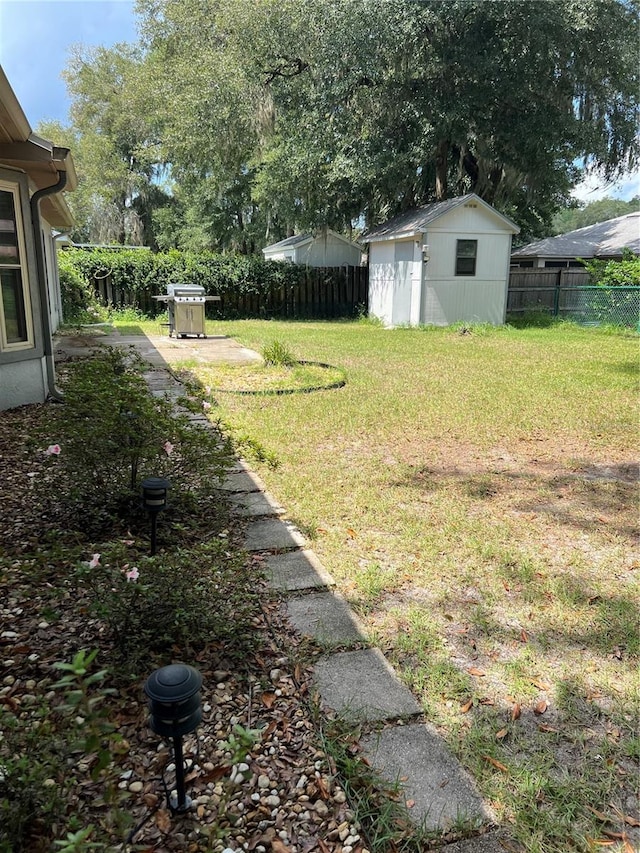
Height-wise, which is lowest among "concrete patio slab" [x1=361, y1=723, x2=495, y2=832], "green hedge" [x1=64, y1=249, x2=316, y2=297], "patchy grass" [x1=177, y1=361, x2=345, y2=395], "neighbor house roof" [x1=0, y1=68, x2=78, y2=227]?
"concrete patio slab" [x1=361, y1=723, x2=495, y2=832]

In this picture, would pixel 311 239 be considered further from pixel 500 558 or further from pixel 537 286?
pixel 500 558

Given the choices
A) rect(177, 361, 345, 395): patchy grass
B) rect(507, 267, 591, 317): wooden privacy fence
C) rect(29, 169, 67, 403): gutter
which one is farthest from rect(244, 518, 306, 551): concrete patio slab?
rect(507, 267, 591, 317): wooden privacy fence

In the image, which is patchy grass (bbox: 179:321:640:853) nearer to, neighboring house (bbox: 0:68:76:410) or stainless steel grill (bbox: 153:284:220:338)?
neighboring house (bbox: 0:68:76:410)

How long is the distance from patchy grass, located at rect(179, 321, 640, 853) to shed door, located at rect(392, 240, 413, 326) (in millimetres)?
8341

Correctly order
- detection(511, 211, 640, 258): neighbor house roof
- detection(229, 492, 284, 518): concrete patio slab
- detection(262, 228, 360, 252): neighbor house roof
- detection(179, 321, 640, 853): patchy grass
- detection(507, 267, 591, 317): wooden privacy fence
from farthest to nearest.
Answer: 1. detection(511, 211, 640, 258): neighbor house roof
2. detection(262, 228, 360, 252): neighbor house roof
3. detection(507, 267, 591, 317): wooden privacy fence
4. detection(229, 492, 284, 518): concrete patio slab
5. detection(179, 321, 640, 853): patchy grass

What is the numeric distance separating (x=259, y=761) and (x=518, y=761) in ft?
2.54

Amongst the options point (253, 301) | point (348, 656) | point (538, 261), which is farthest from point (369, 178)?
point (348, 656)

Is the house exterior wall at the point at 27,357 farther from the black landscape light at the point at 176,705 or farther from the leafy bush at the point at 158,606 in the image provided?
the black landscape light at the point at 176,705

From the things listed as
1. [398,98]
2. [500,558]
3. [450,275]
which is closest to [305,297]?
[450,275]

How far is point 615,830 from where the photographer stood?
1.58m

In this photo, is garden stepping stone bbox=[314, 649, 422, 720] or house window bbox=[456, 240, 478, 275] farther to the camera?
house window bbox=[456, 240, 478, 275]

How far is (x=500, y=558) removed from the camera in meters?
3.11

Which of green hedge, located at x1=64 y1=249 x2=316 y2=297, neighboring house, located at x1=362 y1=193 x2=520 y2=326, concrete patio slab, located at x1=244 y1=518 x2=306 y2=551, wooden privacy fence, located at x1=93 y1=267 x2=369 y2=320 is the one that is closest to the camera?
concrete patio slab, located at x1=244 y1=518 x2=306 y2=551

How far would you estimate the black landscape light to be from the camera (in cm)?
145
